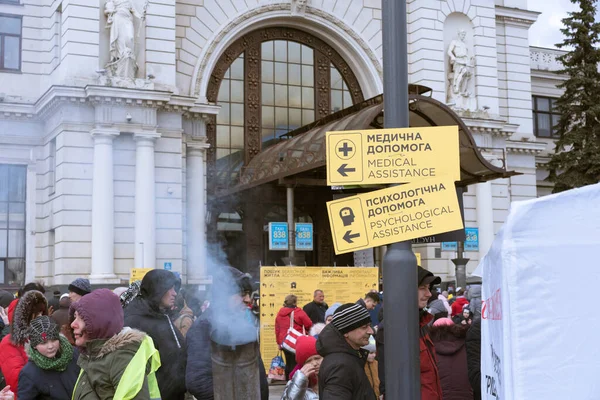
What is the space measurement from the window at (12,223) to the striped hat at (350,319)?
22.5 meters

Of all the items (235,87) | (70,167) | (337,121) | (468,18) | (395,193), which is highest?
(468,18)

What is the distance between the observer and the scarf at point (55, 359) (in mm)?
5938

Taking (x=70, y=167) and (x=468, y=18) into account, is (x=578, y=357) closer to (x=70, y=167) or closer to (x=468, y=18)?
(x=70, y=167)

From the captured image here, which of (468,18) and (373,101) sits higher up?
(468,18)

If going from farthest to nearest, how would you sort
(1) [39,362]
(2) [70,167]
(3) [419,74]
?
(3) [419,74] → (2) [70,167] → (1) [39,362]

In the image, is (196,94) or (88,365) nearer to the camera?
(88,365)

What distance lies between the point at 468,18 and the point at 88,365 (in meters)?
29.1

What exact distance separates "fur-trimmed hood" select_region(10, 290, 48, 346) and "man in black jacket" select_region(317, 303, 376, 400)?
9.35ft

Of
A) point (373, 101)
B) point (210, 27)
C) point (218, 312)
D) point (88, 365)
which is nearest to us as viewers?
point (88, 365)

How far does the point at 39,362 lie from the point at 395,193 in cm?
286

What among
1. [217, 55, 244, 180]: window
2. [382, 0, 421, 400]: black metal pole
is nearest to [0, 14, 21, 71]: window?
[217, 55, 244, 180]: window

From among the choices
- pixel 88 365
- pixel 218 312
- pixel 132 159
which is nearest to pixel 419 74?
pixel 132 159

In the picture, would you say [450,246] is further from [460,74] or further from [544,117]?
[544,117]

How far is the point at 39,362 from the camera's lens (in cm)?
593
